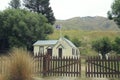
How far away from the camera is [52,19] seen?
69.4m

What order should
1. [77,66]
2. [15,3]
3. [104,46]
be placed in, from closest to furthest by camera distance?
[77,66] → [104,46] → [15,3]

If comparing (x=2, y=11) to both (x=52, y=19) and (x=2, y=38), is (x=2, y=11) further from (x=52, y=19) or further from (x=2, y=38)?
(x=52, y=19)

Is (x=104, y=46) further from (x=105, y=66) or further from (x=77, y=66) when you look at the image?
(x=105, y=66)

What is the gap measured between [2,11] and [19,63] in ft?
150

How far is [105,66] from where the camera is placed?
17.5m

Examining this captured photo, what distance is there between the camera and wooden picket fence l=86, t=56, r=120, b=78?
17297 millimetres

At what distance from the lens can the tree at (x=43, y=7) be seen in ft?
227


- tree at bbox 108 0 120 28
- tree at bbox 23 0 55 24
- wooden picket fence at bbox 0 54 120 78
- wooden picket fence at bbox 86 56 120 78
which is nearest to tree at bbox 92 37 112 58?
tree at bbox 108 0 120 28

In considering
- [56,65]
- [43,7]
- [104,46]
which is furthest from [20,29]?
[56,65]

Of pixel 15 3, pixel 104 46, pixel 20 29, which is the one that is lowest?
pixel 104 46

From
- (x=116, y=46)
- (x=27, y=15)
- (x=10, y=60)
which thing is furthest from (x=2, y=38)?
(x=10, y=60)

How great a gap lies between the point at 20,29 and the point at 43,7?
1957 centimetres

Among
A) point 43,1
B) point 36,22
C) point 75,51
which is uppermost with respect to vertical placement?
point 43,1

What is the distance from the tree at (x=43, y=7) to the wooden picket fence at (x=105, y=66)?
170 ft
